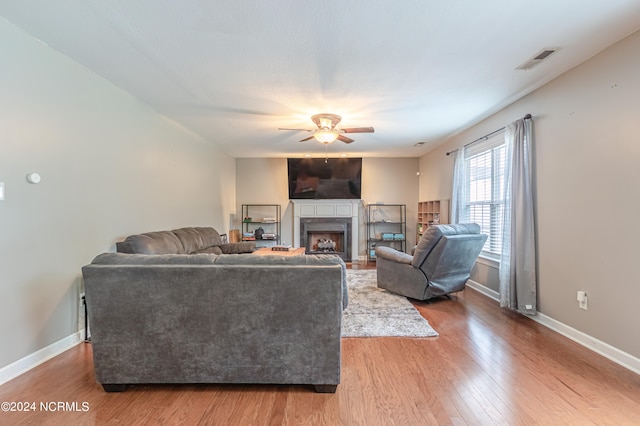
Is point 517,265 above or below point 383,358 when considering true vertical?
above

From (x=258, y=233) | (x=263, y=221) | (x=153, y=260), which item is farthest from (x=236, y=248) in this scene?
(x=153, y=260)

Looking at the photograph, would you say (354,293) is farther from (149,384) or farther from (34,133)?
(34,133)

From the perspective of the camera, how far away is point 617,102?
7.55 feet

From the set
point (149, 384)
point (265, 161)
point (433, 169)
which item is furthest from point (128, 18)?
point (433, 169)

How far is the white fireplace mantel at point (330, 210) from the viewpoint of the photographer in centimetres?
708

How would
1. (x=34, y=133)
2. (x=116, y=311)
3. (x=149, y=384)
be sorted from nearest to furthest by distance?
(x=116, y=311) < (x=149, y=384) < (x=34, y=133)

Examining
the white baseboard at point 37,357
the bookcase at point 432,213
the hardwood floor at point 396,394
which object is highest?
the bookcase at point 432,213

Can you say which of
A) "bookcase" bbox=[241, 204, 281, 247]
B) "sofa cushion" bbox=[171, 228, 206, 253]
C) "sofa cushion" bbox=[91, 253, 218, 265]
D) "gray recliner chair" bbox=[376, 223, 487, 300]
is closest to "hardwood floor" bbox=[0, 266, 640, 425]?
"sofa cushion" bbox=[91, 253, 218, 265]

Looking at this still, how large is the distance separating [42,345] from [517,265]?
4.63 metres

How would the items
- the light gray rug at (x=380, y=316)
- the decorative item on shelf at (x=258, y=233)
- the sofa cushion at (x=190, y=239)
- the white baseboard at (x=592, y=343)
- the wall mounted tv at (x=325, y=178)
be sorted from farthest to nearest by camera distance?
1. the decorative item on shelf at (x=258, y=233)
2. the wall mounted tv at (x=325, y=178)
3. the sofa cushion at (x=190, y=239)
4. the light gray rug at (x=380, y=316)
5. the white baseboard at (x=592, y=343)

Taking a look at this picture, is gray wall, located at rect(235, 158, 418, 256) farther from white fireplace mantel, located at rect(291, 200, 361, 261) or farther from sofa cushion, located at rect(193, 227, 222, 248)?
sofa cushion, located at rect(193, 227, 222, 248)

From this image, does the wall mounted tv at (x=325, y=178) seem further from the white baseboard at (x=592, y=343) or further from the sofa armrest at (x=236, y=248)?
the white baseboard at (x=592, y=343)

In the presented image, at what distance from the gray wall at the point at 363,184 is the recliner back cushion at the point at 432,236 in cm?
351

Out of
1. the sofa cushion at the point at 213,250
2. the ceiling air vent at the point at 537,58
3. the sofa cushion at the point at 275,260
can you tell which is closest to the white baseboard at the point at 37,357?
the sofa cushion at the point at 275,260
